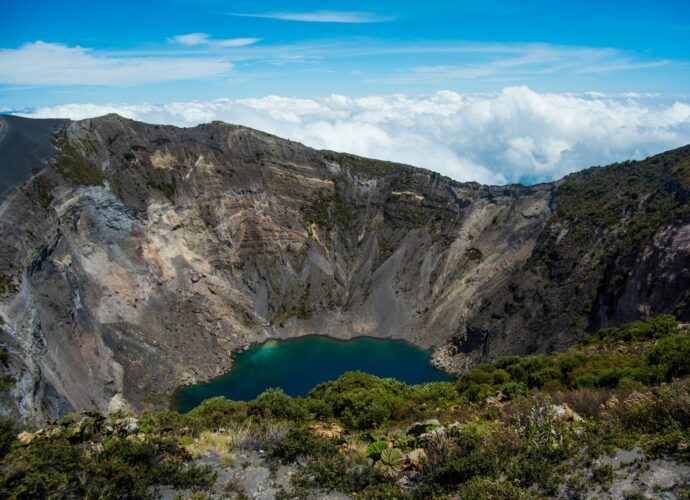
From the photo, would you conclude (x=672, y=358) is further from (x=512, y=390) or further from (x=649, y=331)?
(x=649, y=331)

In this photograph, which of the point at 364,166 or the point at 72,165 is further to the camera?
the point at 364,166

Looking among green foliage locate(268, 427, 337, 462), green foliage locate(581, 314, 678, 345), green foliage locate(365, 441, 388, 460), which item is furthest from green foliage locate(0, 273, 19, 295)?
green foliage locate(581, 314, 678, 345)

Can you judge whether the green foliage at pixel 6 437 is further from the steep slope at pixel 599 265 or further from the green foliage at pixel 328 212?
the green foliage at pixel 328 212

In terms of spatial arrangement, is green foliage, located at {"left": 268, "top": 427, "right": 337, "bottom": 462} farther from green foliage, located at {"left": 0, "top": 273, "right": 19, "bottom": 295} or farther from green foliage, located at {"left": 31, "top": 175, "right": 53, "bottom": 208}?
green foliage, located at {"left": 31, "top": 175, "right": 53, "bottom": 208}

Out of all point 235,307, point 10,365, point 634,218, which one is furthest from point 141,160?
point 634,218

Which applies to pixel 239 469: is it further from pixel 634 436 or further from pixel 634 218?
pixel 634 218

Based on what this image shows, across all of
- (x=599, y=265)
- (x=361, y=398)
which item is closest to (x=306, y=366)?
(x=599, y=265)
